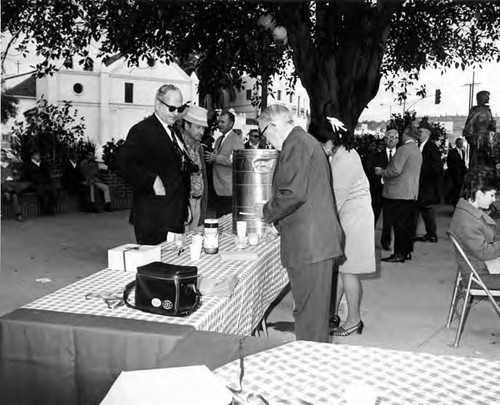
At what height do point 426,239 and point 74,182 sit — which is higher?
point 74,182

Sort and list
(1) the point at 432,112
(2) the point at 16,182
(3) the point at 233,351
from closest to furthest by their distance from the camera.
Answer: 1. (3) the point at 233,351
2. (2) the point at 16,182
3. (1) the point at 432,112

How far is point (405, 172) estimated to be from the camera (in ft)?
24.5

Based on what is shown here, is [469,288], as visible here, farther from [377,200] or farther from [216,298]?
[377,200]

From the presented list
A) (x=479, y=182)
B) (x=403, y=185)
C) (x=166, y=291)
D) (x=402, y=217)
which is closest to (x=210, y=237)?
(x=166, y=291)

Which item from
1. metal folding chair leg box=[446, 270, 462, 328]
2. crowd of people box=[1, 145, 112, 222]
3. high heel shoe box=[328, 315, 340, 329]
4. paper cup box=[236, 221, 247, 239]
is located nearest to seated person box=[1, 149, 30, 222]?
crowd of people box=[1, 145, 112, 222]

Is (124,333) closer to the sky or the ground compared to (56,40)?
closer to the ground

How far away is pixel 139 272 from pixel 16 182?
10.6m

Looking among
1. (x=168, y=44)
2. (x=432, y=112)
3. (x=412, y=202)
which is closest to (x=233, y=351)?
(x=412, y=202)

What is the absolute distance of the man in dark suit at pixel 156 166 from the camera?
413cm

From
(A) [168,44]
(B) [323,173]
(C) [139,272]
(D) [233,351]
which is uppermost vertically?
(A) [168,44]

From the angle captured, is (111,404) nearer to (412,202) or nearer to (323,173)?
(323,173)

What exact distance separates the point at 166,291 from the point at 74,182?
37.8 feet

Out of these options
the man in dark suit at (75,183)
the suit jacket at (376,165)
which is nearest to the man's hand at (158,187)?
the suit jacket at (376,165)

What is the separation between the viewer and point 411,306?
611 cm
